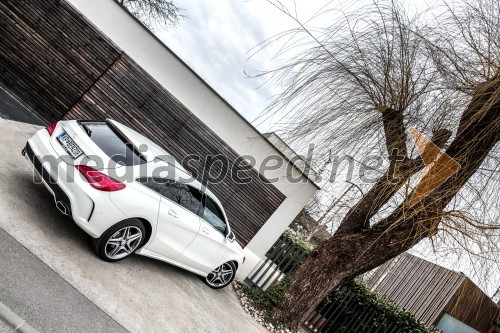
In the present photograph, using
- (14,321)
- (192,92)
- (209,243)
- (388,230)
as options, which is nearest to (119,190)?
(14,321)

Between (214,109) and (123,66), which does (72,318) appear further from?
(123,66)

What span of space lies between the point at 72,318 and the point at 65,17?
731 centimetres

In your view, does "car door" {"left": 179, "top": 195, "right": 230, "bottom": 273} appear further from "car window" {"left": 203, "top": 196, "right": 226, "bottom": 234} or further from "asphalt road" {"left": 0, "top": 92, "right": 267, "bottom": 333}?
"asphalt road" {"left": 0, "top": 92, "right": 267, "bottom": 333}

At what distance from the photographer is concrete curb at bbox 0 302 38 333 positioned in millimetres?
2689

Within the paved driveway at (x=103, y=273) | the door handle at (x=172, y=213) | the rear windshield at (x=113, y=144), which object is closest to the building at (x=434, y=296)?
the paved driveway at (x=103, y=273)

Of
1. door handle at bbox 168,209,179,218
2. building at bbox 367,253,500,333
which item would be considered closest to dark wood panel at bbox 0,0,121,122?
door handle at bbox 168,209,179,218

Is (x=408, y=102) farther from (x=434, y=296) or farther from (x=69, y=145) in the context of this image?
(x=434, y=296)

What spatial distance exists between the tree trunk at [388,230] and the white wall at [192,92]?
1.91m

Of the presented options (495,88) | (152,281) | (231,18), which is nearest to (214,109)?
(231,18)

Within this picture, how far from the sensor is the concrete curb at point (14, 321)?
106 inches

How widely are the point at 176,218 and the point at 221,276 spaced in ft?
6.39

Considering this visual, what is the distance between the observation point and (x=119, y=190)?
13.5ft

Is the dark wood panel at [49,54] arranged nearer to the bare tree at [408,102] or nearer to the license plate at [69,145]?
the license plate at [69,145]

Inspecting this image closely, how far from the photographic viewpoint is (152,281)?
15.9 feet
